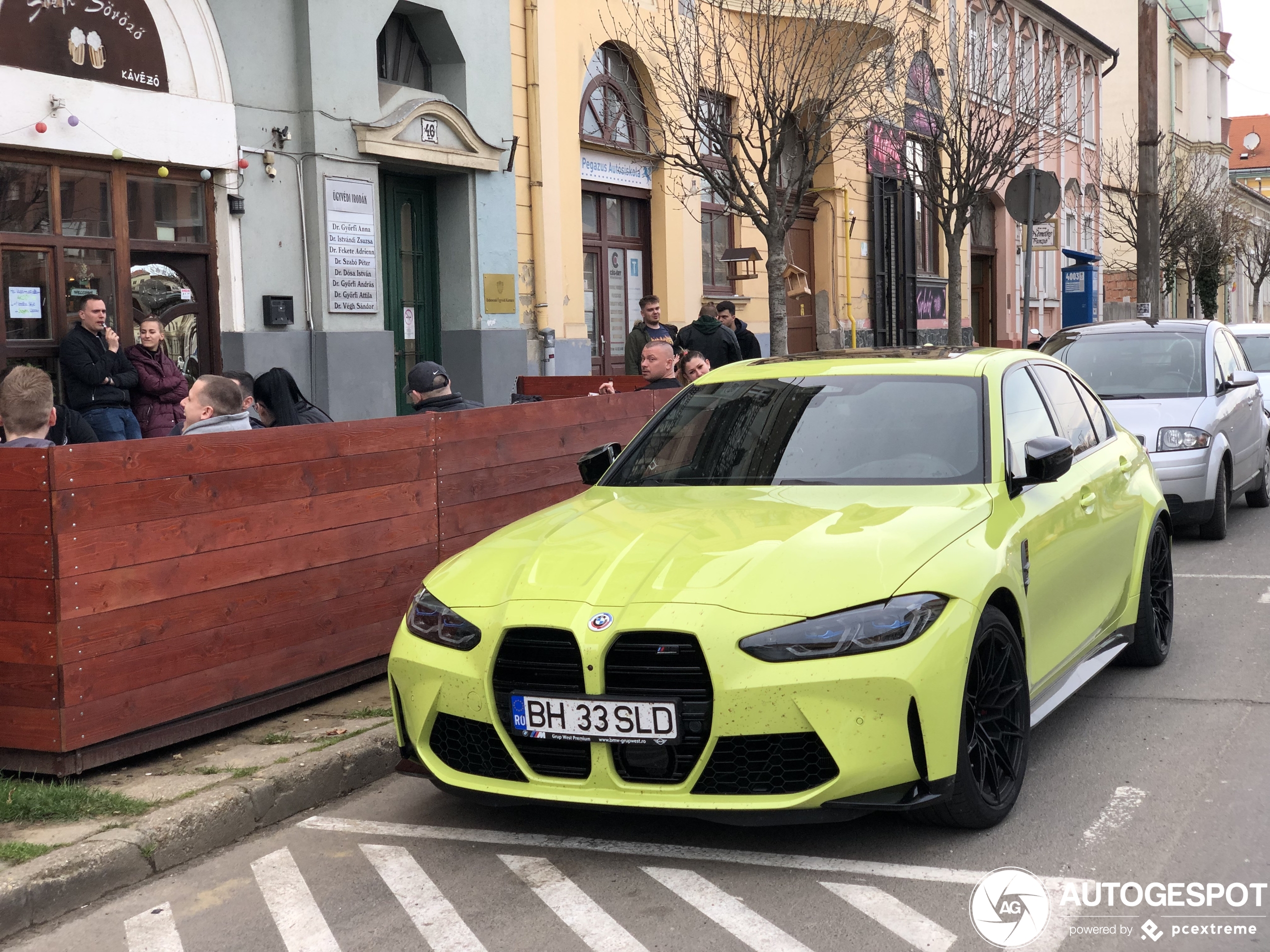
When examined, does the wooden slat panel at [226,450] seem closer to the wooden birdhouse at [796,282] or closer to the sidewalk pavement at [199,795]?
the sidewalk pavement at [199,795]

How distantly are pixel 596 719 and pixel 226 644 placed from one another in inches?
85.9

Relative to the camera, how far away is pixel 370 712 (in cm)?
604

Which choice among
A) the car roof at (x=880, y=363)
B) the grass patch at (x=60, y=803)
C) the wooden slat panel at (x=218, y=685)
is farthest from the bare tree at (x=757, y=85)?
the grass patch at (x=60, y=803)

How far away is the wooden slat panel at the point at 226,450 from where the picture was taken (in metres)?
5.05

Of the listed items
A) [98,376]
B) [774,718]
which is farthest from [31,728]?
[98,376]

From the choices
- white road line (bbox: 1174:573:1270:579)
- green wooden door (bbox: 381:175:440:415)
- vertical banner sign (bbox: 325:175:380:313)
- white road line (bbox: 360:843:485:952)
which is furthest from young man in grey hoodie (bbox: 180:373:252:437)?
green wooden door (bbox: 381:175:440:415)

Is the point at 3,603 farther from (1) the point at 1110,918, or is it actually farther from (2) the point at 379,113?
(2) the point at 379,113

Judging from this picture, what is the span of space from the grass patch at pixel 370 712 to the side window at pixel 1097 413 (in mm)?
3415


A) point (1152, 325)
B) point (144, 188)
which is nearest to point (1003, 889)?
point (1152, 325)

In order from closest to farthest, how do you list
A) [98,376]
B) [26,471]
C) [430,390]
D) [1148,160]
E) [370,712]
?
[26,471] → [370,712] → [430,390] → [98,376] → [1148,160]

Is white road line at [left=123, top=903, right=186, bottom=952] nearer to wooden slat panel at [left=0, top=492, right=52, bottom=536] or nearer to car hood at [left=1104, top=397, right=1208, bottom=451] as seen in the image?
wooden slat panel at [left=0, top=492, right=52, bottom=536]

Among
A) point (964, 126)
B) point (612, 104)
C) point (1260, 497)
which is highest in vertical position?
point (964, 126)

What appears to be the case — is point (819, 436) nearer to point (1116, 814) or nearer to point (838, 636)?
point (838, 636)

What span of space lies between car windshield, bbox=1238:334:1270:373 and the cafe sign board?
1224 centimetres
